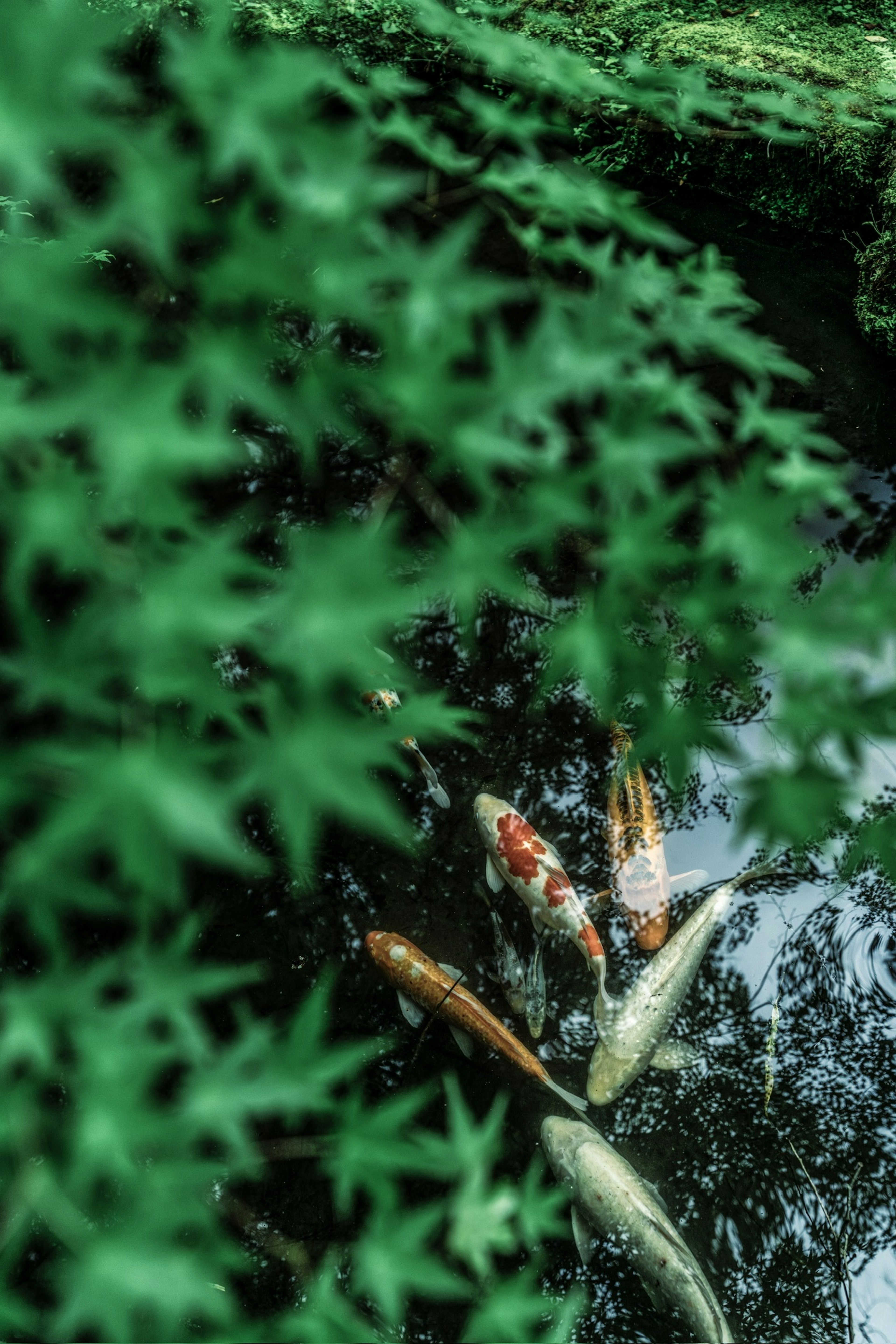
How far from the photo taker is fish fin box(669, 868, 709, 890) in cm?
337

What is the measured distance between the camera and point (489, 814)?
3.32 meters

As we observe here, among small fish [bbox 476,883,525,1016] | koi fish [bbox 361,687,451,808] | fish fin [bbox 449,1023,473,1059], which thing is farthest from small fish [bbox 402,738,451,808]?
fish fin [bbox 449,1023,473,1059]

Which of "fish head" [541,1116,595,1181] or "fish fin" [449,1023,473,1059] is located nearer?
"fish head" [541,1116,595,1181]

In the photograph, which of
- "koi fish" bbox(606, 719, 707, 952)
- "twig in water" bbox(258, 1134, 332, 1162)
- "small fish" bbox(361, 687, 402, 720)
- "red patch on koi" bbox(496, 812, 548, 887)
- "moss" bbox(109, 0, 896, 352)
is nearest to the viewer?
"twig in water" bbox(258, 1134, 332, 1162)

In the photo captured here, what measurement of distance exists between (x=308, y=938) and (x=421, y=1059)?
2.18 ft

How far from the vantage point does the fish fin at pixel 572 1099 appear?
3131 millimetres

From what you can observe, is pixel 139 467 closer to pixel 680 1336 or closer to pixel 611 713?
pixel 611 713

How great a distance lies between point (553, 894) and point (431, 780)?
692 mm

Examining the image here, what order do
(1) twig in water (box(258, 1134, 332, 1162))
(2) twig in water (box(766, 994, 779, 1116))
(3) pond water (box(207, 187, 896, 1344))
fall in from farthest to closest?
(2) twig in water (box(766, 994, 779, 1116)) < (3) pond water (box(207, 187, 896, 1344)) < (1) twig in water (box(258, 1134, 332, 1162))

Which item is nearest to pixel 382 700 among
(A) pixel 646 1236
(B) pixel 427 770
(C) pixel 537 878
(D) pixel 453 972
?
(B) pixel 427 770

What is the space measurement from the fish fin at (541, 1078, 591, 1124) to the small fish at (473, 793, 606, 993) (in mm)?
409

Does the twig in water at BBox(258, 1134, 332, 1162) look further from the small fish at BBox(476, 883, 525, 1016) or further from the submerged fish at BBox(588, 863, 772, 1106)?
the submerged fish at BBox(588, 863, 772, 1106)

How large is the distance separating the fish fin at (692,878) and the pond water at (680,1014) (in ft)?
0.08

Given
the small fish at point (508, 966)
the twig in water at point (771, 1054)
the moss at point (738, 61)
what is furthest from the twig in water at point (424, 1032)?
the moss at point (738, 61)
